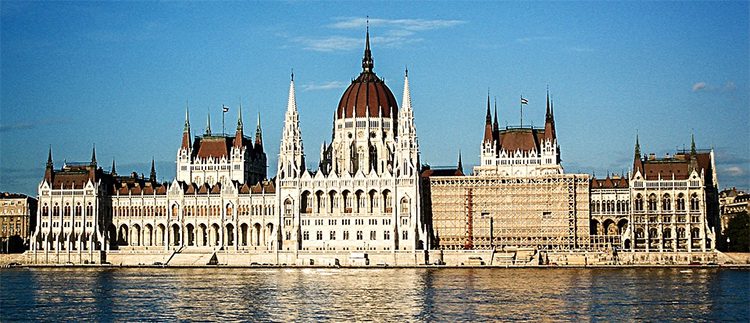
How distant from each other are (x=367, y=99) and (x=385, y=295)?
61391mm

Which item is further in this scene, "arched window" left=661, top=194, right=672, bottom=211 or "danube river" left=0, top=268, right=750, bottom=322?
"arched window" left=661, top=194, right=672, bottom=211

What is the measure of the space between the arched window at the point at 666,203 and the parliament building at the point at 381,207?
12cm

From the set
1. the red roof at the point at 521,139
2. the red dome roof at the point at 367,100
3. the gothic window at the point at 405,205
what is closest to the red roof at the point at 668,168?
the red roof at the point at 521,139

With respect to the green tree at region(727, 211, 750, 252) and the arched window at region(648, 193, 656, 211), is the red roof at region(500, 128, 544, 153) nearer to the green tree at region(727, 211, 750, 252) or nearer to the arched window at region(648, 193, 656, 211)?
the arched window at region(648, 193, 656, 211)

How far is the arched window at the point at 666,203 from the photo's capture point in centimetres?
14638

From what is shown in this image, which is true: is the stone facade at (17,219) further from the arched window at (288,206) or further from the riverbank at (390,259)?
the arched window at (288,206)

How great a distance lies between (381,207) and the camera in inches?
5822

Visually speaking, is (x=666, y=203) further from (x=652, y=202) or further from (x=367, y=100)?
(x=367, y=100)

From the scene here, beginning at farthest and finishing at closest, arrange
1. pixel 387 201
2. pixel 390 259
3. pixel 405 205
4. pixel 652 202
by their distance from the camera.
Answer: pixel 387 201
pixel 405 205
pixel 652 202
pixel 390 259

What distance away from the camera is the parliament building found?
146 meters

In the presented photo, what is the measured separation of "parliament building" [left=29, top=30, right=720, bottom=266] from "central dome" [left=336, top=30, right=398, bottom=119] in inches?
7.0

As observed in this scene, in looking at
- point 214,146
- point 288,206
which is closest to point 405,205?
point 288,206

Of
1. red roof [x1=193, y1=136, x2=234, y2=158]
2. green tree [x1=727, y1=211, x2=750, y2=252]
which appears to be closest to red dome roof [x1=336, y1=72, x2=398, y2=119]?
red roof [x1=193, y1=136, x2=234, y2=158]

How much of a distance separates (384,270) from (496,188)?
65.3 feet
